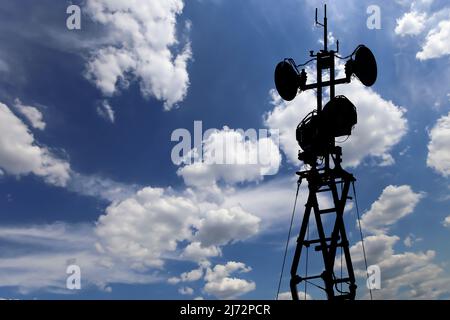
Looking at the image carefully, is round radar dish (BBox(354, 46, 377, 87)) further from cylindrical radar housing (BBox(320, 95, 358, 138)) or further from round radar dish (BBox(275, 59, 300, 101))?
round radar dish (BBox(275, 59, 300, 101))

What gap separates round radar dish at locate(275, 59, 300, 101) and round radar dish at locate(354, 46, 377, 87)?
3059 mm

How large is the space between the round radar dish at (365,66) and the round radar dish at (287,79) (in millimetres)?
3059

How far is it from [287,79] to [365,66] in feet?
12.8

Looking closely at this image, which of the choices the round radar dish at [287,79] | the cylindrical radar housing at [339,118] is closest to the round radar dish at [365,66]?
the cylindrical radar housing at [339,118]

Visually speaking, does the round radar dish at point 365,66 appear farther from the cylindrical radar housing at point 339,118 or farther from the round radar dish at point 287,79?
the round radar dish at point 287,79

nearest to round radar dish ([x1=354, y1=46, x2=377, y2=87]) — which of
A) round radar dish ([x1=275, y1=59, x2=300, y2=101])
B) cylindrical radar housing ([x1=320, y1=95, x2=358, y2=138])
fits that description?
cylindrical radar housing ([x1=320, y1=95, x2=358, y2=138])

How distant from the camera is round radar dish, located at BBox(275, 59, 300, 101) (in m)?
23.7

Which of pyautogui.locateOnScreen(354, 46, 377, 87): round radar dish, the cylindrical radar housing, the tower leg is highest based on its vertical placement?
pyautogui.locateOnScreen(354, 46, 377, 87): round radar dish

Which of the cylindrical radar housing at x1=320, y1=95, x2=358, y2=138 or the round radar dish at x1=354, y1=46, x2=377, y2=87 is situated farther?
the round radar dish at x1=354, y1=46, x2=377, y2=87

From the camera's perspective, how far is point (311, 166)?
22281 mm
